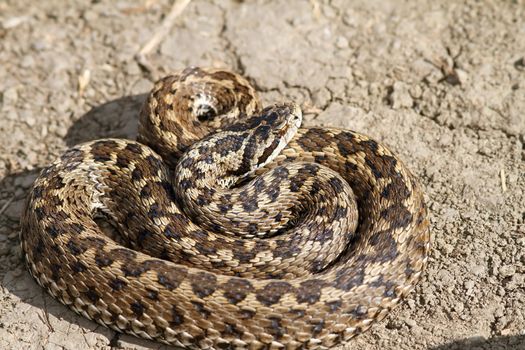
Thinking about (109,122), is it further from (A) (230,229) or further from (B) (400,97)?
(B) (400,97)

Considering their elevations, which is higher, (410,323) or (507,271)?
(507,271)

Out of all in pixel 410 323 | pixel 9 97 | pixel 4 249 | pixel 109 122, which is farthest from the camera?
pixel 9 97

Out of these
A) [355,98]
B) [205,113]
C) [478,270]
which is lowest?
[478,270]

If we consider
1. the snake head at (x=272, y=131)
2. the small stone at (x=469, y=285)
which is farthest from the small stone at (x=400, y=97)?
the small stone at (x=469, y=285)

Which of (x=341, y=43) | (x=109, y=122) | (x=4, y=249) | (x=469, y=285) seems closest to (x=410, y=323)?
(x=469, y=285)

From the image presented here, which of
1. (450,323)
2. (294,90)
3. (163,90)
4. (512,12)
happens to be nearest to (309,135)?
(294,90)

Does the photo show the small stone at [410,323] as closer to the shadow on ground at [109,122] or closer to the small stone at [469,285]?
the small stone at [469,285]
